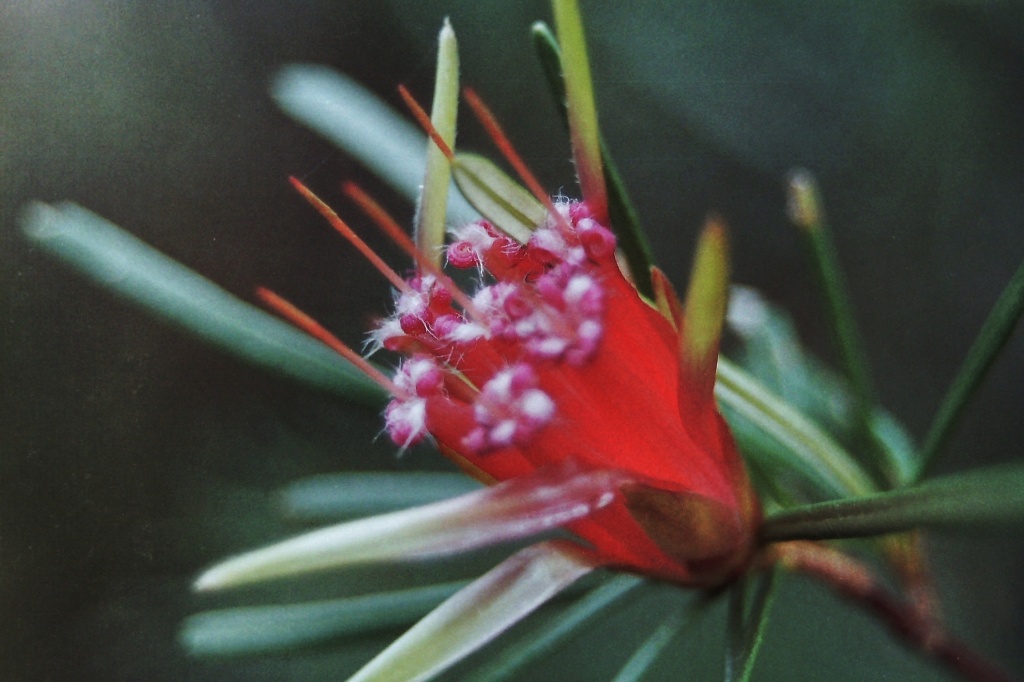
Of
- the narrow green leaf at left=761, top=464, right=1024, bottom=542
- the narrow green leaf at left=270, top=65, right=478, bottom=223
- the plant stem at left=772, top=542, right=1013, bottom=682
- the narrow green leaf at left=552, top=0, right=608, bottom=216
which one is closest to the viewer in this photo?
the narrow green leaf at left=761, top=464, right=1024, bottom=542

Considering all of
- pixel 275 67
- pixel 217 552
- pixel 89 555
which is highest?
pixel 275 67

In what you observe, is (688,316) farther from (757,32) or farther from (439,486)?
(757,32)

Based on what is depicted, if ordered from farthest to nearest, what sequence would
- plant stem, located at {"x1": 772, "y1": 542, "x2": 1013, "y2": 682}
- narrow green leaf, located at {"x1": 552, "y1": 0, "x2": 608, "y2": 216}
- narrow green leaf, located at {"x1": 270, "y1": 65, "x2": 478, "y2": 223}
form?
narrow green leaf, located at {"x1": 270, "y1": 65, "x2": 478, "y2": 223} < plant stem, located at {"x1": 772, "y1": 542, "x2": 1013, "y2": 682} < narrow green leaf, located at {"x1": 552, "y1": 0, "x2": 608, "y2": 216}

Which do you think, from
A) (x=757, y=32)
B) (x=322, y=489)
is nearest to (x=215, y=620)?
(x=322, y=489)

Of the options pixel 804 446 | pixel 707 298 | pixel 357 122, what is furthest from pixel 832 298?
pixel 357 122

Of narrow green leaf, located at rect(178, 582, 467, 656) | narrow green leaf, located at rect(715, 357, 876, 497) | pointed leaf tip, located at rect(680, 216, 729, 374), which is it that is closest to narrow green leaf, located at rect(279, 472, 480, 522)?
narrow green leaf, located at rect(178, 582, 467, 656)

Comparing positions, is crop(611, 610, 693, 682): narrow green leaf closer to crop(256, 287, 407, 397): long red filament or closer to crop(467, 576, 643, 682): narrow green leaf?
crop(467, 576, 643, 682): narrow green leaf

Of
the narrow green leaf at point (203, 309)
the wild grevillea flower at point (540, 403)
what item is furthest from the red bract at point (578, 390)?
the narrow green leaf at point (203, 309)
